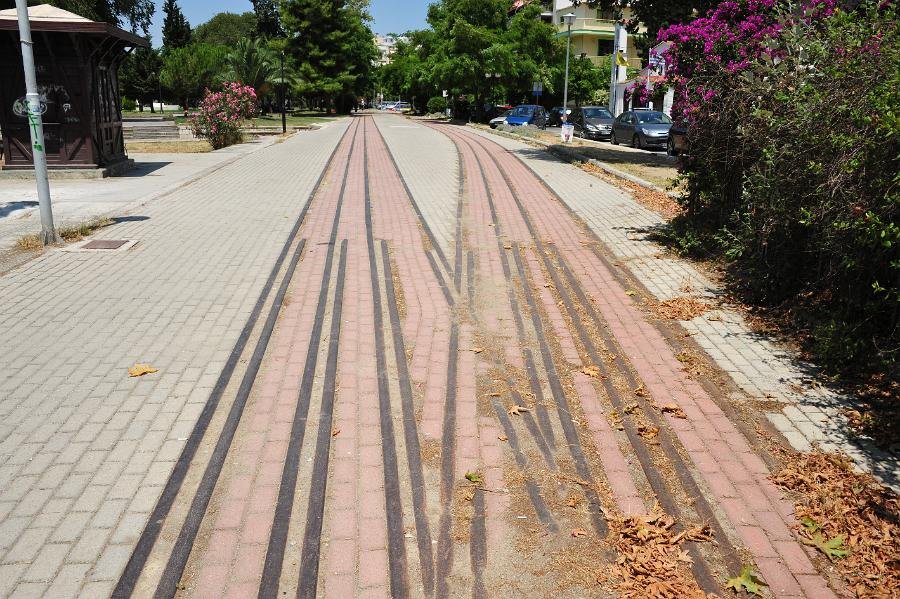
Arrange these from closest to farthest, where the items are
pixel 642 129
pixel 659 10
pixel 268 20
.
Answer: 1. pixel 659 10
2. pixel 642 129
3. pixel 268 20

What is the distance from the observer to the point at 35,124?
31.9ft

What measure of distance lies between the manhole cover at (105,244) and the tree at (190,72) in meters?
58.9

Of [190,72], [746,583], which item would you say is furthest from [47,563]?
[190,72]

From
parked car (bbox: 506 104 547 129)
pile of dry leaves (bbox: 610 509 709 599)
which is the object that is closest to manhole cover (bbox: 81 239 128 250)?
pile of dry leaves (bbox: 610 509 709 599)

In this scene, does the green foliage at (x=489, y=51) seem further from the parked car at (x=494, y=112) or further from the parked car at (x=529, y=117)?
the parked car at (x=529, y=117)

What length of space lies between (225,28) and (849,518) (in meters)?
112

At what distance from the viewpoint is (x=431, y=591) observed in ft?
11.2

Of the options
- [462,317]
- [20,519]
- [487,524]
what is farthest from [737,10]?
[20,519]

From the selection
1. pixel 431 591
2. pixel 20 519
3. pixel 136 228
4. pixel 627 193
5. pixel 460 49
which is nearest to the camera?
→ pixel 431 591

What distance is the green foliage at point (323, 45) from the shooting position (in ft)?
225

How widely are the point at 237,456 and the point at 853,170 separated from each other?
4750 mm

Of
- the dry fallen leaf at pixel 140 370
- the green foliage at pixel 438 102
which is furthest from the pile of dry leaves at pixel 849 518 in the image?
the green foliage at pixel 438 102

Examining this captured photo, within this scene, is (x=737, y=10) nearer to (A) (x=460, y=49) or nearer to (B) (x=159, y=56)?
(A) (x=460, y=49)

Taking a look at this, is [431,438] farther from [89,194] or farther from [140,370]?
[89,194]
